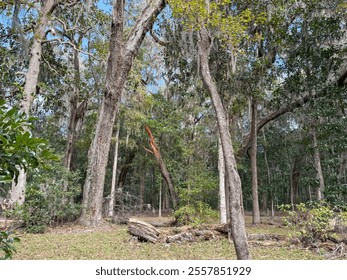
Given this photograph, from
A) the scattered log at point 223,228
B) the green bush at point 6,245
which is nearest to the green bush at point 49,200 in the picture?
the scattered log at point 223,228

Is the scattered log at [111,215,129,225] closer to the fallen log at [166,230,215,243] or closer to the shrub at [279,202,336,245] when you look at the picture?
the fallen log at [166,230,215,243]

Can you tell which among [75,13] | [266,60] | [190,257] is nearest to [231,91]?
[266,60]

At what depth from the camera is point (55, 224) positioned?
317 inches

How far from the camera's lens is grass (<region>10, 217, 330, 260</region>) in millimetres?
4477

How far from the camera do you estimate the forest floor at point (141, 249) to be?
14.8 ft

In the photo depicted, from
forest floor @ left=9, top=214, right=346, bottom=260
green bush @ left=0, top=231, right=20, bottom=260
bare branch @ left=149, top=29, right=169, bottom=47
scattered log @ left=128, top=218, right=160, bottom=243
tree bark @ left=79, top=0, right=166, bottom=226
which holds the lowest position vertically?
forest floor @ left=9, top=214, right=346, bottom=260

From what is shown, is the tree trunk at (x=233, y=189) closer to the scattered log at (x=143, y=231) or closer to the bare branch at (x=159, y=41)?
the scattered log at (x=143, y=231)

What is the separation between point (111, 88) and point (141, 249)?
4615 millimetres

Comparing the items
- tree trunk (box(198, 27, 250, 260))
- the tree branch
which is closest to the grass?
tree trunk (box(198, 27, 250, 260))

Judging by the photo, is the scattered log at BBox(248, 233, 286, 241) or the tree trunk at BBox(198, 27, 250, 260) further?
the scattered log at BBox(248, 233, 286, 241)

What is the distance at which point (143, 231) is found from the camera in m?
6.08

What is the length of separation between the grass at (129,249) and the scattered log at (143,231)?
187mm

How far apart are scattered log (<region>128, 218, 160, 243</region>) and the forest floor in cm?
16
